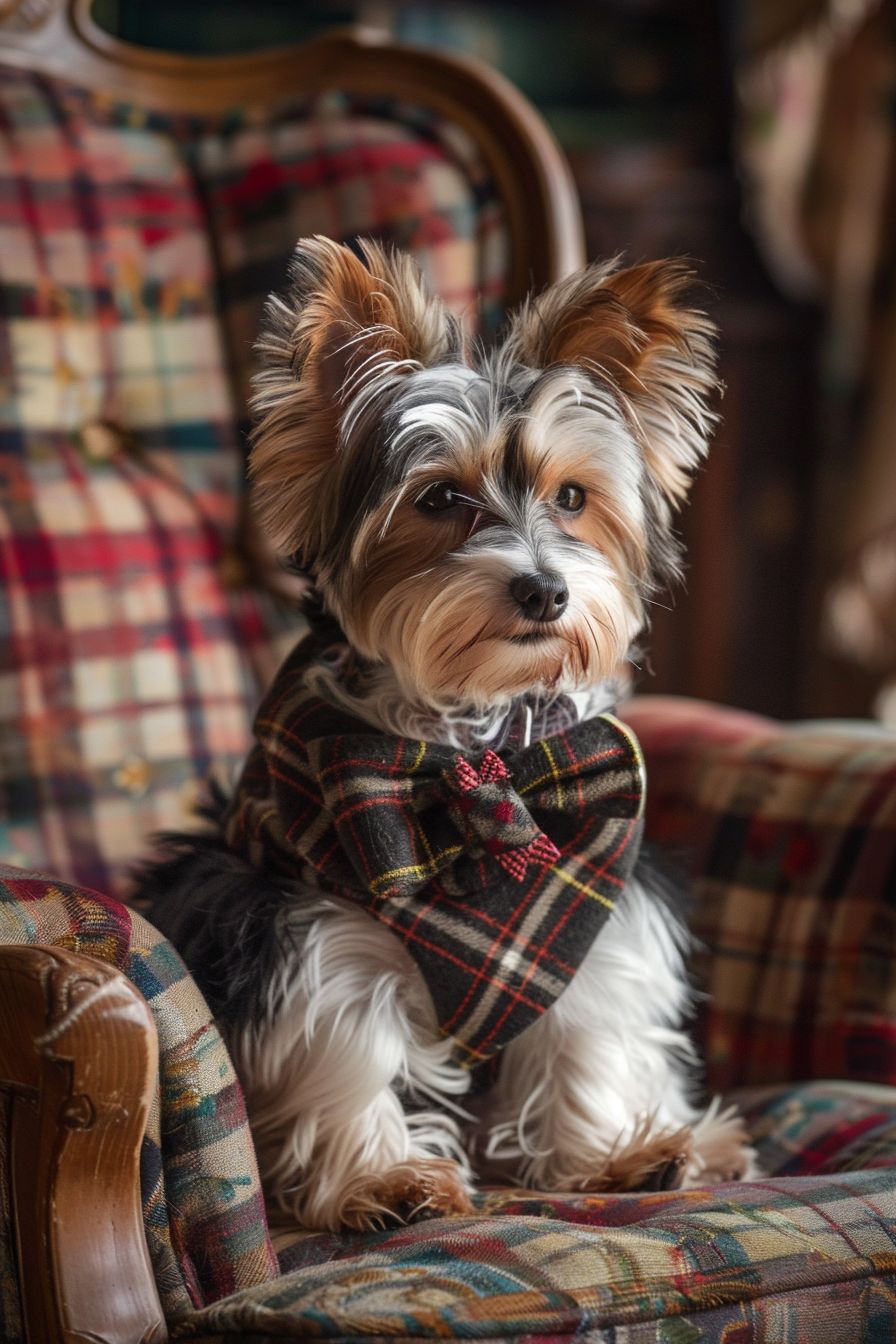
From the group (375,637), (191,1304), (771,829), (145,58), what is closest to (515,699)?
(375,637)

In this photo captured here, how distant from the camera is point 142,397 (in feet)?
6.60

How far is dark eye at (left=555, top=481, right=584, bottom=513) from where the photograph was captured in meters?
1.36

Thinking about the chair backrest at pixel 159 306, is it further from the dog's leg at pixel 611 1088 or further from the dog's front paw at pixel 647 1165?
the dog's front paw at pixel 647 1165

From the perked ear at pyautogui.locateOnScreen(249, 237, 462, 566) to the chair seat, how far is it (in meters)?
0.70

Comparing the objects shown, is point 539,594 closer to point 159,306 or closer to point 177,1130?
point 177,1130

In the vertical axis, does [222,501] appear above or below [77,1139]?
above

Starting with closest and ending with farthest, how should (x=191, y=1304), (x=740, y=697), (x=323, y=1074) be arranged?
(x=191, y=1304)
(x=323, y=1074)
(x=740, y=697)

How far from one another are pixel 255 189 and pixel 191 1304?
157 cm

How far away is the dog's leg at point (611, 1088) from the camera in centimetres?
139

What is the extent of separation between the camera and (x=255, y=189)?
6.58 feet

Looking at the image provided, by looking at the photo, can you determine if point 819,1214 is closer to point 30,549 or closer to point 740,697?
point 30,549

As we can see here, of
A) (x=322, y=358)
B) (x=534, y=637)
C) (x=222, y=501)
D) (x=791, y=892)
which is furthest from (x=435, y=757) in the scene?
(x=222, y=501)

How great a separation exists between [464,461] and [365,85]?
1025 millimetres

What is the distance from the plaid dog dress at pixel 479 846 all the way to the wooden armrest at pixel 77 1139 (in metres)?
0.35
